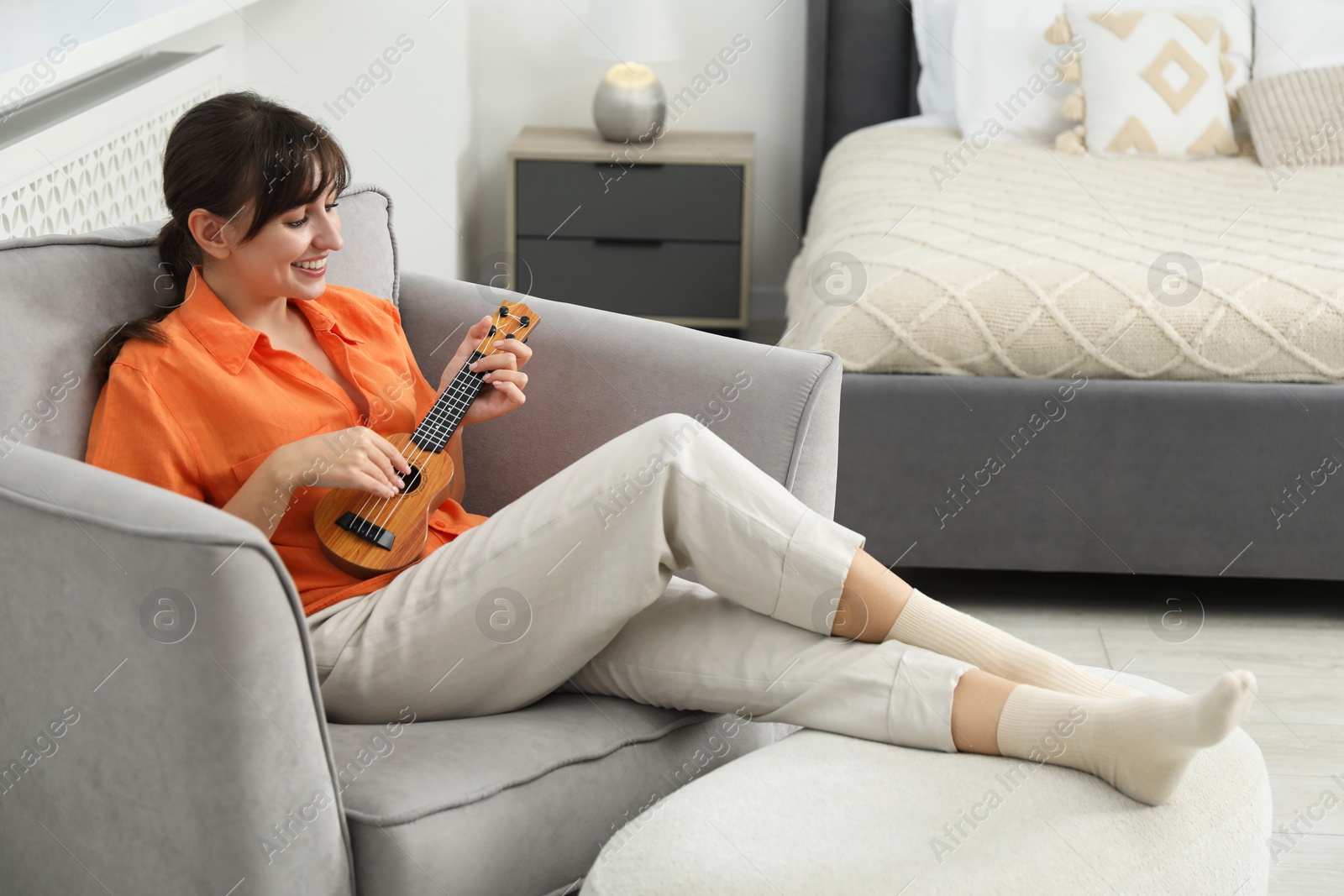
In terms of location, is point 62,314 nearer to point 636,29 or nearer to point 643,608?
point 643,608

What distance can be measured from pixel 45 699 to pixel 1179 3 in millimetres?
2990

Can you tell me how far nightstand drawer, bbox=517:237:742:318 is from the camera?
3230 mm

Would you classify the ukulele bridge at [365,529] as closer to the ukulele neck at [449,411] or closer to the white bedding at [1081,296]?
the ukulele neck at [449,411]

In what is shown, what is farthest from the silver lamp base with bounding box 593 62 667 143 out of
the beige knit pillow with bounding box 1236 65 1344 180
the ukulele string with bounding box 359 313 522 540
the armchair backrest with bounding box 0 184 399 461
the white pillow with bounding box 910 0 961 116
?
the armchair backrest with bounding box 0 184 399 461

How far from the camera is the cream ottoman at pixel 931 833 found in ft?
3.27

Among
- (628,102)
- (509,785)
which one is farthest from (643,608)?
(628,102)

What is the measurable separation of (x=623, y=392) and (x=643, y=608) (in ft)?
1.14

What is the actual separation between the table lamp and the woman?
202 cm

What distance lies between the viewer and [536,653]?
1166mm

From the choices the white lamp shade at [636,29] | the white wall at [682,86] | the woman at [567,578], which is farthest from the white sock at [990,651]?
the white wall at [682,86]

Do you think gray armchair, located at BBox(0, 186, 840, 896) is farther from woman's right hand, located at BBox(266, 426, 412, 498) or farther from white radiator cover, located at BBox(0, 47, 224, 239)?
white radiator cover, located at BBox(0, 47, 224, 239)

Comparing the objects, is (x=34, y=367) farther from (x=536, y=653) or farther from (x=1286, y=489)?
(x=1286, y=489)

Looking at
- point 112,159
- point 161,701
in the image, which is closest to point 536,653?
point 161,701

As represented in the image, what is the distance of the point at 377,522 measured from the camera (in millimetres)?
1279
